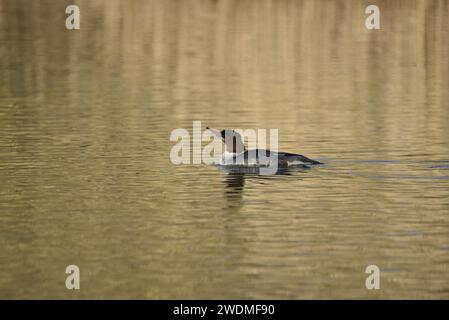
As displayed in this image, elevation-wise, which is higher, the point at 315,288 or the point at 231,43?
the point at 231,43

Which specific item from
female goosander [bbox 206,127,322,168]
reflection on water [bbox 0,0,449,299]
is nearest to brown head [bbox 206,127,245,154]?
female goosander [bbox 206,127,322,168]

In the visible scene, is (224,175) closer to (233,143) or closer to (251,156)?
(251,156)

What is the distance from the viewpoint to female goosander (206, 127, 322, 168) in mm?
22281

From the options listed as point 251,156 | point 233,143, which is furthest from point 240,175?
point 233,143

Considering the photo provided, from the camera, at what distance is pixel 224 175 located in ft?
72.6

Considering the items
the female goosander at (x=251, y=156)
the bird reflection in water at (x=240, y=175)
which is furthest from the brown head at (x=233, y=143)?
the bird reflection in water at (x=240, y=175)

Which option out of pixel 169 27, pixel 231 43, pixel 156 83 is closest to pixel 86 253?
pixel 156 83

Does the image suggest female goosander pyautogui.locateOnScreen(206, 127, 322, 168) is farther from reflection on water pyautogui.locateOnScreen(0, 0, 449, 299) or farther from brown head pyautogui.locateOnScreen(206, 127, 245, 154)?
reflection on water pyautogui.locateOnScreen(0, 0, 449, 299)

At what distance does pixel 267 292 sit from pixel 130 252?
2535 mm

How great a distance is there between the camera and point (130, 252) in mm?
16312

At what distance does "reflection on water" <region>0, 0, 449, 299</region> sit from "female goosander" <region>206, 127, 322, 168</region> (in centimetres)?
36

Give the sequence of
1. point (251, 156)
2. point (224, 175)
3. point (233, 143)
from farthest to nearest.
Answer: point (233, 143) < point (251, 156) < point (224, 175)

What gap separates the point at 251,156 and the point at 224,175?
83cm

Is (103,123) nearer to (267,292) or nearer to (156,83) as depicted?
(156,83)
